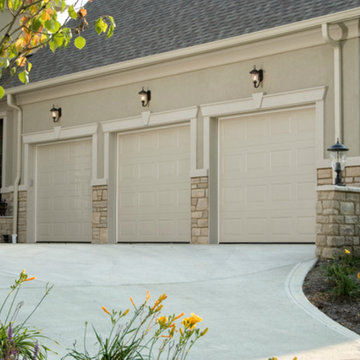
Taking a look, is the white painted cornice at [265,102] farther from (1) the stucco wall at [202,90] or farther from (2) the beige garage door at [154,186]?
(2) the beige garage door at [154,186]

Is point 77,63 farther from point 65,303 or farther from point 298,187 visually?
point 65,303

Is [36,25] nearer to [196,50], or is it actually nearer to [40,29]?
[40,29]

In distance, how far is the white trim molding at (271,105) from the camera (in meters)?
13.0

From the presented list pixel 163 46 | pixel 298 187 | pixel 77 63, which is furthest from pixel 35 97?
pixel 298 187

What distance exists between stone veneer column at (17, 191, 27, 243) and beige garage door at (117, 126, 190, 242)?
130 inches

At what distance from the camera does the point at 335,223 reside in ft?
34.0

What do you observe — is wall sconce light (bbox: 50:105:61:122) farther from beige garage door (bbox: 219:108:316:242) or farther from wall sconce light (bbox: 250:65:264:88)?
wall sconce light (bbox: 250:65:264:88)

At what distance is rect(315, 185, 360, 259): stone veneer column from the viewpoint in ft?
33.9

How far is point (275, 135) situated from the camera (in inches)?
547

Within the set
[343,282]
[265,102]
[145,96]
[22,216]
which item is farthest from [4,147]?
[343,282]

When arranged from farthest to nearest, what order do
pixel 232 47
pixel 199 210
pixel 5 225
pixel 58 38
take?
pixel 5 225
pixel 199 210
pixel 232 47
pixel 58 38

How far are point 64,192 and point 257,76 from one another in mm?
6676

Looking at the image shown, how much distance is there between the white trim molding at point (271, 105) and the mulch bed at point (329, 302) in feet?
13.8

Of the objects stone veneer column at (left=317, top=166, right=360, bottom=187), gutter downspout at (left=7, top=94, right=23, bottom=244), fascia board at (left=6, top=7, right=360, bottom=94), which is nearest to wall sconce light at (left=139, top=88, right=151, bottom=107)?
fascia board at (left=6, top=7, right=360, bottom=94)
